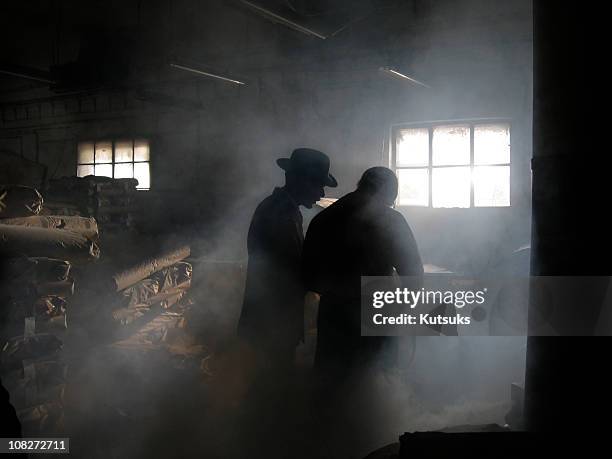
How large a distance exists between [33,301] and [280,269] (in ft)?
6.51

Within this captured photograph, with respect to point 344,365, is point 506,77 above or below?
above

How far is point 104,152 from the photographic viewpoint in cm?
1055

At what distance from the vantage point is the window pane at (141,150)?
1005cm

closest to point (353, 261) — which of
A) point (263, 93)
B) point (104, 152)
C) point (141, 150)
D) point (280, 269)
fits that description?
point (280, 269)

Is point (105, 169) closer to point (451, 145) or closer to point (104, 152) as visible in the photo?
point (104, 152)

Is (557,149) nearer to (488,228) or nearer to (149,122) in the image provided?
(488,228)

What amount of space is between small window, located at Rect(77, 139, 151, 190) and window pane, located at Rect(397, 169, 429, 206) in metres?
5.41

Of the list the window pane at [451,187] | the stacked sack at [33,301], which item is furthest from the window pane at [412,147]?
the stacked sack at [33,301]

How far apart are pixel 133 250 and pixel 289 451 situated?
350cm

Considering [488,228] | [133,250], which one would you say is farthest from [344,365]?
[488,228]

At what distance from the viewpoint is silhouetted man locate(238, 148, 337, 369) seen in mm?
3520

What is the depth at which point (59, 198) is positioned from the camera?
6.34 m

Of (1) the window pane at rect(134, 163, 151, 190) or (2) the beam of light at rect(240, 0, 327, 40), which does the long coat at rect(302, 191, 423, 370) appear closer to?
(2) the beam of light at rect(240, 0, 327, 40)

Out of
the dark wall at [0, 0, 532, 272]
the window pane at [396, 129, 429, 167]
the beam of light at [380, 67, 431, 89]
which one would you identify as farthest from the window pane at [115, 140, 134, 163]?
the beam of light at [380, 67, 431, 89]
